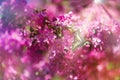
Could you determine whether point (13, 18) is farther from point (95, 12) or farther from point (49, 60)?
point (95, 12)

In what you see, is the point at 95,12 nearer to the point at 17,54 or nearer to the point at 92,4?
the point at 92,4

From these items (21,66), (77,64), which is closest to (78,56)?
(77,64)

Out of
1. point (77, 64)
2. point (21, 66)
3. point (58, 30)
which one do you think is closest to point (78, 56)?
point (77, 64)

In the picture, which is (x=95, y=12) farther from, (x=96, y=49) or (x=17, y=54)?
(x=17, y=54)

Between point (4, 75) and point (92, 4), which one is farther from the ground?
point (92, 4)

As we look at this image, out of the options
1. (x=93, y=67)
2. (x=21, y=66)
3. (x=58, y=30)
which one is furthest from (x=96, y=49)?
A: (x=21, y=66)

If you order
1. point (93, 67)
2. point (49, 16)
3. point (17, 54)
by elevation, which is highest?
point (49, 16)

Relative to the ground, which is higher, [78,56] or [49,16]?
[49,16]
